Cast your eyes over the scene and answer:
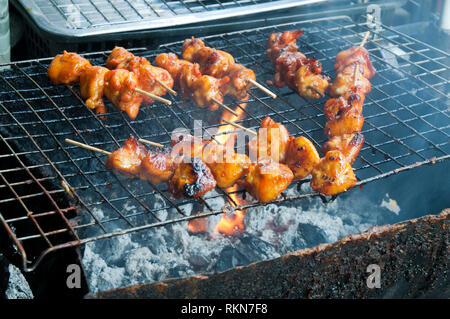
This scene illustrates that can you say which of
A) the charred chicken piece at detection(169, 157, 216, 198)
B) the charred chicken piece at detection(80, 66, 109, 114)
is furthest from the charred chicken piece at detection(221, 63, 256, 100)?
the charred chicken piece at detection(169, 157, 216, 198)

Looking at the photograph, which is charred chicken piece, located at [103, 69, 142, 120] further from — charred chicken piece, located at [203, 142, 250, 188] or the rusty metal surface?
the rusty metal surface

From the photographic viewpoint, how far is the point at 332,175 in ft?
12.1

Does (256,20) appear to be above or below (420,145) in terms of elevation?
above

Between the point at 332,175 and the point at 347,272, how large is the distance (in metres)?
0.68

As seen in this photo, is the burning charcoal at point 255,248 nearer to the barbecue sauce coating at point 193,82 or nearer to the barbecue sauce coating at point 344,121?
the barbecue sauce coating at point 344,121

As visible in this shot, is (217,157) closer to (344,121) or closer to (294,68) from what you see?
(344,121)

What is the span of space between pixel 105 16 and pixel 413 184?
330 centimetres

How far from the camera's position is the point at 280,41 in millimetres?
5086

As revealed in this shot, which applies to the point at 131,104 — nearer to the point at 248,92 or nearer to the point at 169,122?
the point at 169,122

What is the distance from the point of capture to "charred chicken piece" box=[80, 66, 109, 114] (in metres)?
4.28

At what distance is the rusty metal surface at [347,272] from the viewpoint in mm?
3080

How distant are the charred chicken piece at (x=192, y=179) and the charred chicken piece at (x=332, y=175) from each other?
773mm

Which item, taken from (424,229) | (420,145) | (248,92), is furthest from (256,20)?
(424,229)

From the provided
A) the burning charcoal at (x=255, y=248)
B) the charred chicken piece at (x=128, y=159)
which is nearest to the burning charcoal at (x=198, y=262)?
the burning charcoal at (x=255, y=248)
